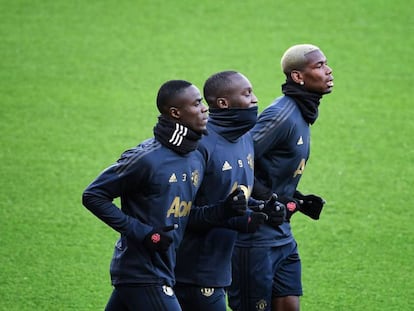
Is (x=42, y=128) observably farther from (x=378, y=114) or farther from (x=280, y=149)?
(x=280, y=149)

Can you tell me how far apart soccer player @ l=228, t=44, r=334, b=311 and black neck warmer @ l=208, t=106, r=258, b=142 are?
0.35 metres

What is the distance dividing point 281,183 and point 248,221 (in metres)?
0.75

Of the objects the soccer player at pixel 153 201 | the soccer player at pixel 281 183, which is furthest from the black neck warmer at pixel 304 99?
the soccer player at pixel 153 201

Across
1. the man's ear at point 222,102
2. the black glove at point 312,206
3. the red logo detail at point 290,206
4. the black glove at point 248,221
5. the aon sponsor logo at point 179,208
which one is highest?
the man's ear at point 222,102

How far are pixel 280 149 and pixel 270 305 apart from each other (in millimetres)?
985

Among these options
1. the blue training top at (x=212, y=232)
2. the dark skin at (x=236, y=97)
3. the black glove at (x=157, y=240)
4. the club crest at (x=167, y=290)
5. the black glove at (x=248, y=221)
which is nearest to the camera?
the black glove at (x=157, y=240)

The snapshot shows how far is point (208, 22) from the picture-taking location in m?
14.5

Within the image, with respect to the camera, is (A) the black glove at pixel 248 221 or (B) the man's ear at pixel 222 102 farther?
(B) the man's ear at pixel 222 102

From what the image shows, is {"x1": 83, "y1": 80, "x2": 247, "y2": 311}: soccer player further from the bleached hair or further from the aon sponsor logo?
the bleached hair

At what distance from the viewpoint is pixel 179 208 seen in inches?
216

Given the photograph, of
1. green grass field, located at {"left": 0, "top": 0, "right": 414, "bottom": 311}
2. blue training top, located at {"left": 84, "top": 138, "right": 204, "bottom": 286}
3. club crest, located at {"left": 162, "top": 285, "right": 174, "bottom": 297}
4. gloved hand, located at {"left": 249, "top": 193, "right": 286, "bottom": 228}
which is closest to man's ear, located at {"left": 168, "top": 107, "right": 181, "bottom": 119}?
blue training top, located at {"left": 84, "top": 138, "right": 204, "bottom": 286}

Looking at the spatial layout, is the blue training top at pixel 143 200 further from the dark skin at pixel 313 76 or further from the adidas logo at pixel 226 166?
the dark skin at pixel 313 76

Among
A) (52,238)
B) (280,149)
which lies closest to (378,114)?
(52,238)

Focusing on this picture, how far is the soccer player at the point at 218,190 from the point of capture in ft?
19.1
